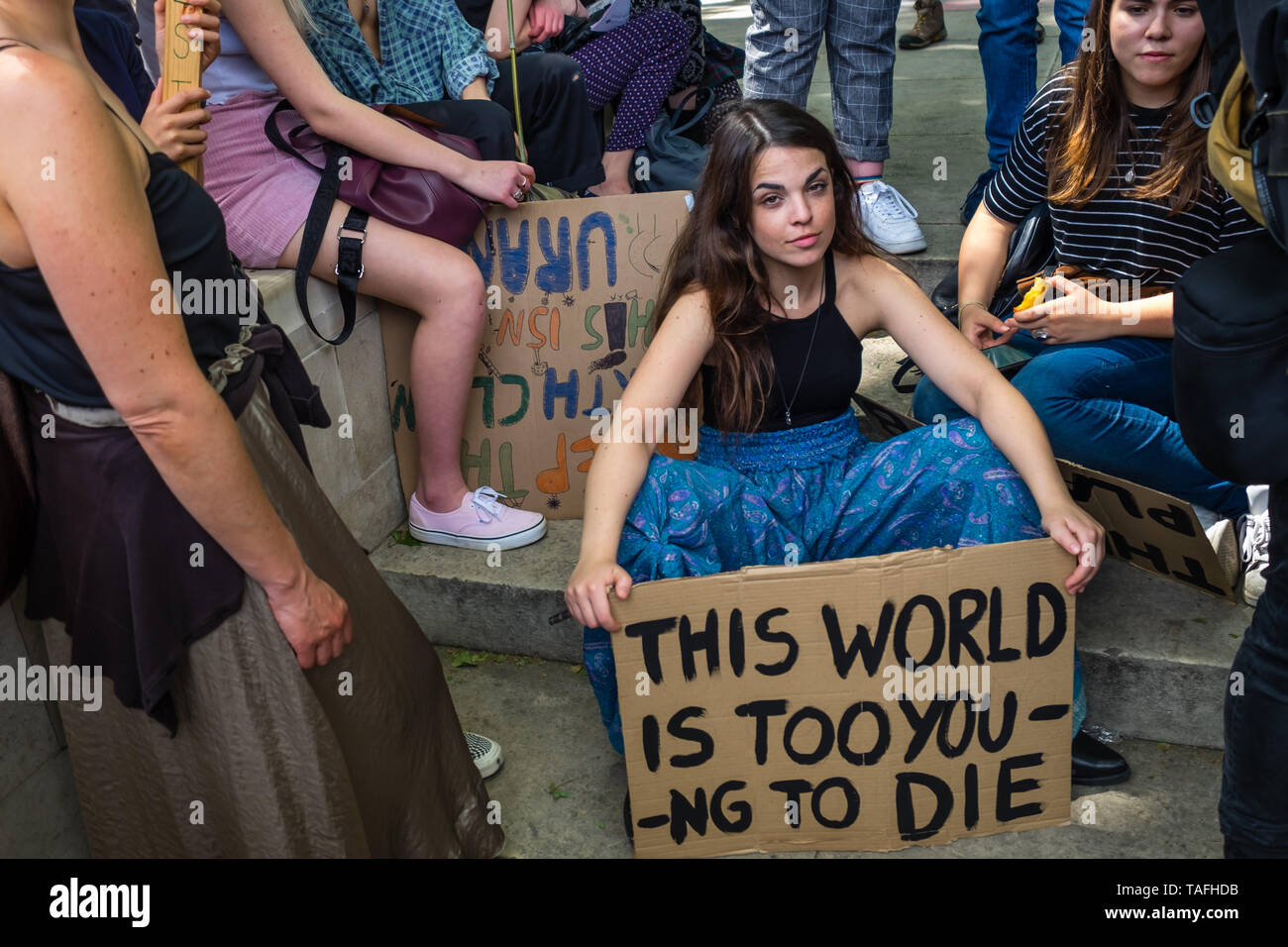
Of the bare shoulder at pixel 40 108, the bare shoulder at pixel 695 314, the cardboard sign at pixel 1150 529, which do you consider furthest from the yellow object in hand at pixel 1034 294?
the bare shoulder at pixel 40 108

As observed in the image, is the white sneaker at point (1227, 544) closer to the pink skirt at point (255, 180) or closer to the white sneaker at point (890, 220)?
the white sneaker at point (890, 220)

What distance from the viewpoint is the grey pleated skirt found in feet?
5.77

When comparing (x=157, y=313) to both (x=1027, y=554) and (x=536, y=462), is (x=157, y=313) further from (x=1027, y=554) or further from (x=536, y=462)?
(x=536, y=462)

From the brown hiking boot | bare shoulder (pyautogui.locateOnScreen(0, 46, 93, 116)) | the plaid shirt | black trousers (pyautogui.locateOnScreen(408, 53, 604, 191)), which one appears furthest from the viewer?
the brown hiking boot

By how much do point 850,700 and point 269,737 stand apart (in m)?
0.98

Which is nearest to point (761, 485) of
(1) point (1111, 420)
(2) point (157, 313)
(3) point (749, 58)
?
(1) point (1111, 420)

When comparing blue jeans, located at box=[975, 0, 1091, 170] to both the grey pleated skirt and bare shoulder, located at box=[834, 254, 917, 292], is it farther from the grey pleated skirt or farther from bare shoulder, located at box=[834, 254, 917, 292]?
the grey pleated skirt

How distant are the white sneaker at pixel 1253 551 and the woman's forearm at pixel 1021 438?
554 mm

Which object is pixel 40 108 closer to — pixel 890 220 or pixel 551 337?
pixel 551 337

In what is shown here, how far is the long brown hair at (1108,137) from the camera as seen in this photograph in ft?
8.09

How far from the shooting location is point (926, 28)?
267 inches

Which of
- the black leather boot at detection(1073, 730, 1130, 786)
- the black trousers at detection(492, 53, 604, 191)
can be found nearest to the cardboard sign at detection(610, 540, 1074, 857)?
the black leather boot at detection(1073, 730, 1130, 786)

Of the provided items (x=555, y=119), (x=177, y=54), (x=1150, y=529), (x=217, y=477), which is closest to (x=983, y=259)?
(x=1150, y=529)

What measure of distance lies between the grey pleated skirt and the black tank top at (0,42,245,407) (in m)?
0.17
